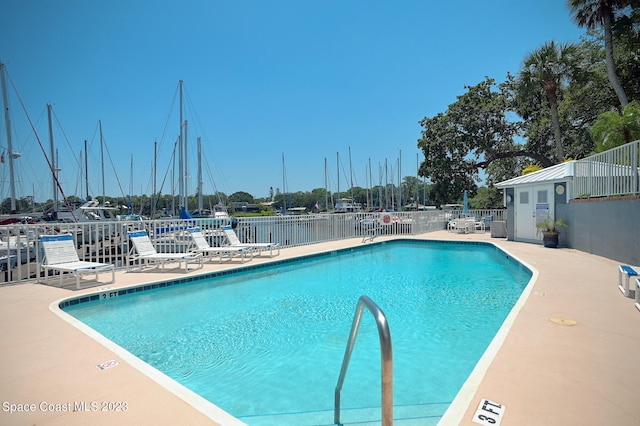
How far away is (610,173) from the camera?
31.8ft

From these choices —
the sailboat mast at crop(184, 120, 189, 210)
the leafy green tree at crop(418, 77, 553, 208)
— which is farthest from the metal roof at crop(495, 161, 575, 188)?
the sailboat mast at crop(184, 120, 189, 210)

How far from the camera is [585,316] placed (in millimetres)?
4668

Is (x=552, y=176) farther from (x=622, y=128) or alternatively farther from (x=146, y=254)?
(x=146, y=254)

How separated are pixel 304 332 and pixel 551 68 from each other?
71.7 ft

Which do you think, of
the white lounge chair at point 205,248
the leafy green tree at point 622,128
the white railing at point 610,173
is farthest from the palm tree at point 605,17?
the white lounge chair at point 205,248

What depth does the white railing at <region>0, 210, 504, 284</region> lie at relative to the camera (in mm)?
7733

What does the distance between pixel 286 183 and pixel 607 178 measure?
3702 cm

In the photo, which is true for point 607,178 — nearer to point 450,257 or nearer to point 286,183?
point 450,257

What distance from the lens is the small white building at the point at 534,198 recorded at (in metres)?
13.5

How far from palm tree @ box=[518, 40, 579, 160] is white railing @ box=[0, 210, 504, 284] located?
7532 millimetres

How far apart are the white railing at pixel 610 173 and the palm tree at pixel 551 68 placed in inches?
386

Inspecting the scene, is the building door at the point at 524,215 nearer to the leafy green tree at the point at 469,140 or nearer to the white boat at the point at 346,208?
the leafy green tree at the point at 469,140

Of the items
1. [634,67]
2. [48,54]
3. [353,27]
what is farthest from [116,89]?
[634,67]

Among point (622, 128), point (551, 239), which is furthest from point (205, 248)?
point (622, 128)
